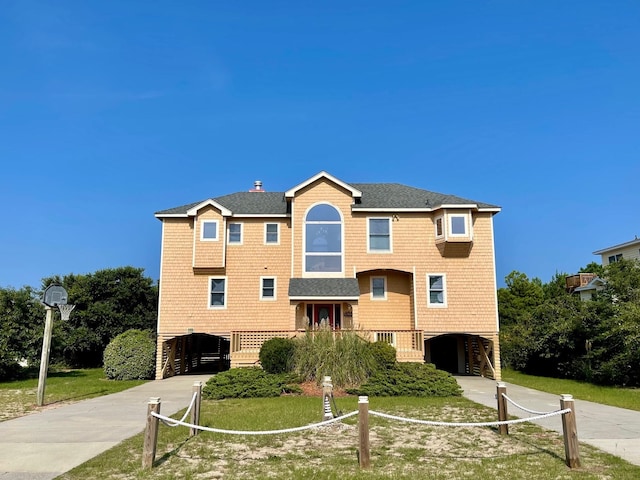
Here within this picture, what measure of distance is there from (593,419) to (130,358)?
1670 centimetres

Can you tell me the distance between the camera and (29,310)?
753 inches

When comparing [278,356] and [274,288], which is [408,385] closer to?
[278,356]

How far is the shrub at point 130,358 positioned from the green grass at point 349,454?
1080 centimetres

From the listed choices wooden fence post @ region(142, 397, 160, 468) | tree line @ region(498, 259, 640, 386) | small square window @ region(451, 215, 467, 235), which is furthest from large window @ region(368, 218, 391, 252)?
wooden fence post @ region(142, 397, 160, 468)

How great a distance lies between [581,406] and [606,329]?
627 centimetres

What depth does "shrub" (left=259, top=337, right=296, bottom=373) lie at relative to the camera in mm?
15188

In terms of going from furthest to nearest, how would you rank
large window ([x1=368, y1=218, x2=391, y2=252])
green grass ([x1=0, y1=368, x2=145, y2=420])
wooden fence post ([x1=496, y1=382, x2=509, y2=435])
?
large window ([x1=368, y1=218, x2=391, y2=252]), green grass ([x1=0, y1=368, x2=145, y2=420]), wooden fence post ([x1=496, y1=382, x2=509, y2=435])

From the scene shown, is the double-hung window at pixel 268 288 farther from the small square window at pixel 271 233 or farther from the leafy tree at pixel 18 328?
the leafy tree at pixel 18 328

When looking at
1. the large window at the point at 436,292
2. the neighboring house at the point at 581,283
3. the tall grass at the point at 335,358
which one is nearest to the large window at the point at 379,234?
the large window at the point at 436,292

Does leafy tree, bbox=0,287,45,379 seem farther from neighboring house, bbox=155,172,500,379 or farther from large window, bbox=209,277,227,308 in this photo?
large window, bbox=209,277,227,308

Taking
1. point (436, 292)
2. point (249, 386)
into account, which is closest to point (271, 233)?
point (436, 292)

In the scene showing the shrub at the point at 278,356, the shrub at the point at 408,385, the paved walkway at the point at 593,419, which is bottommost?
the paved walkway at the point at 593,419

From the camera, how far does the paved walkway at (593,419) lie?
757 cm

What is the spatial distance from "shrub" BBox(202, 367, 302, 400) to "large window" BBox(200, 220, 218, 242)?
7345 mm
